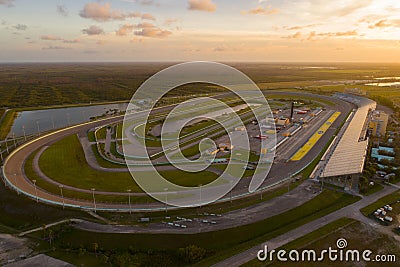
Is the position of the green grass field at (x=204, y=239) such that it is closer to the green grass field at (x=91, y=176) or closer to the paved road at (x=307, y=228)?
the paved road at (x=307, y=228)

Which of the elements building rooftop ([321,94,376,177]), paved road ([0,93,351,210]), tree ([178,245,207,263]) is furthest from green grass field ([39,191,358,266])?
building rooftop ([321,94,376,177])

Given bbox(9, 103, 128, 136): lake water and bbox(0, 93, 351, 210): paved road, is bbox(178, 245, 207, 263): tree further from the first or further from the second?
bbox(9, 103, 128, 136): lake water

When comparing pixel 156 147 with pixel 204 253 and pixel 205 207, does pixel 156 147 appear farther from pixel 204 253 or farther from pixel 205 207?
pixel 204 253

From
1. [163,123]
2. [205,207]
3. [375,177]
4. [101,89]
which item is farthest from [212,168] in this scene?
[101,89]

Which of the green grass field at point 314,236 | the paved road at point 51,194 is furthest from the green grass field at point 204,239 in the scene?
the paved road at point 51,194

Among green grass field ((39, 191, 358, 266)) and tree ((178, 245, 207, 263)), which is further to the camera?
green grass field ((39, 191, 358, 266))

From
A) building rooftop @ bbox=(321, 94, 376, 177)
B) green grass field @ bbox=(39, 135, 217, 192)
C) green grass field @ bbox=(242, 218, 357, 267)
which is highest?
building rooftop @ bbox=(321, 94, 376, 177)
